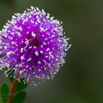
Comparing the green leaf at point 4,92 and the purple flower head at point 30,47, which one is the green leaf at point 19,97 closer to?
the green leaf at point 4,92

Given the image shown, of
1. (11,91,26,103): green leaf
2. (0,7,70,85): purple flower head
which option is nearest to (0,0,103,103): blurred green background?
(11,91,26,103): green leaf

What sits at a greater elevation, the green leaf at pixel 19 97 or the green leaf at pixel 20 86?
the green leaf at pixel 20 86

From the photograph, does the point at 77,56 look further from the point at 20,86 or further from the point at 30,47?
the point at 30,47

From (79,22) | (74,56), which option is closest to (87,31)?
(79,22)

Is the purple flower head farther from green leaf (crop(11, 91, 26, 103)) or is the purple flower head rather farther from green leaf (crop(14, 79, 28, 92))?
green leaf (crop(11, 91, 26, 103))

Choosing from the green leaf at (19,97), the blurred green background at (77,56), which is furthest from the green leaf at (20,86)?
the blurred green background at (77,56)

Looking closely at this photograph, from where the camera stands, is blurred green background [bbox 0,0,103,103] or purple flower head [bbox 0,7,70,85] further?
blurred green background [bbox 0,0,103,103]
